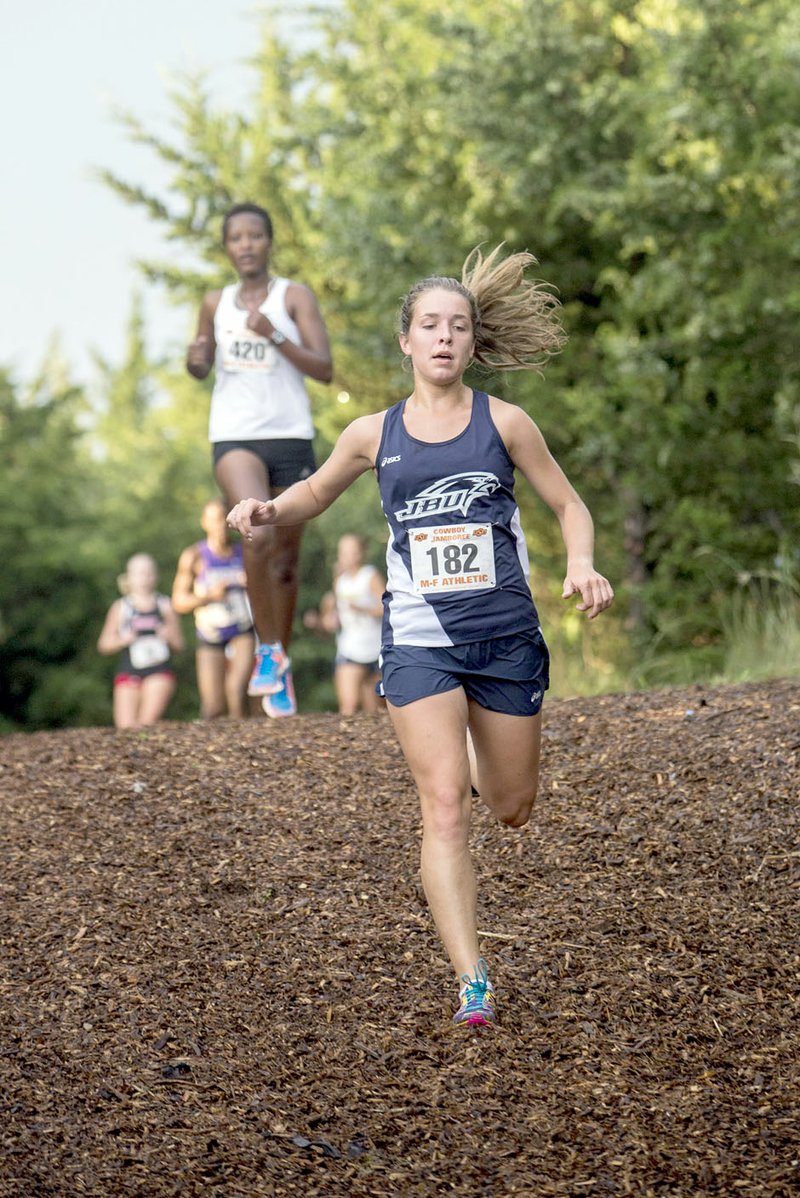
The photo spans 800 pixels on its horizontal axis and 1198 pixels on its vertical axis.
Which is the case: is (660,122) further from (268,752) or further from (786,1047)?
(786,1047)

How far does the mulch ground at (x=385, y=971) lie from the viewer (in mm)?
3840

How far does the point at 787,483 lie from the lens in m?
13.3

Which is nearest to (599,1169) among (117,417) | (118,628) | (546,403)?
(118,628)

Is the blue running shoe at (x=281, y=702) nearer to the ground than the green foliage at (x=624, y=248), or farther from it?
nearer to the ground

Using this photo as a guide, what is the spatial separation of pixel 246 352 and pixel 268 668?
153cm

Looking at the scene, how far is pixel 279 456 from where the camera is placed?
24.4 ft

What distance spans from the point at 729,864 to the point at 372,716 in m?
2.52

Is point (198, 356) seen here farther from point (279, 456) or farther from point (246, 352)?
point (279, 456)

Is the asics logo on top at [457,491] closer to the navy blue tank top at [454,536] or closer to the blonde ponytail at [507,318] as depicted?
the navy blue tank top at [454,536]

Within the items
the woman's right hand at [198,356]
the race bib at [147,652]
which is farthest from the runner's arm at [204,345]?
the race bib at [147,652]

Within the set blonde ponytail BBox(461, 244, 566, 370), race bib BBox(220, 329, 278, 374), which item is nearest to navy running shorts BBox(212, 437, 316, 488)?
race bib BBox(220, 329, 278, 374)

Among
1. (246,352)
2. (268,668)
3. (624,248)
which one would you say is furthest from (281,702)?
(624,248)

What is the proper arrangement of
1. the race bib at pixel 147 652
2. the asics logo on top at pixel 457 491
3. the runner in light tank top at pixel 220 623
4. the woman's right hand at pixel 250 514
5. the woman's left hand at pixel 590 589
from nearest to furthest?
1. the woman's left hand at pixel 590 589
2. the asics logo on top at pixel 457 491
3. the woman's right hand at pixel 250 514
4. the runner in light tank top at pixel 220 623
5. the race bib at pixel 147 652

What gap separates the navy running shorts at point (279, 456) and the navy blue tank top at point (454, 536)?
297 cm
